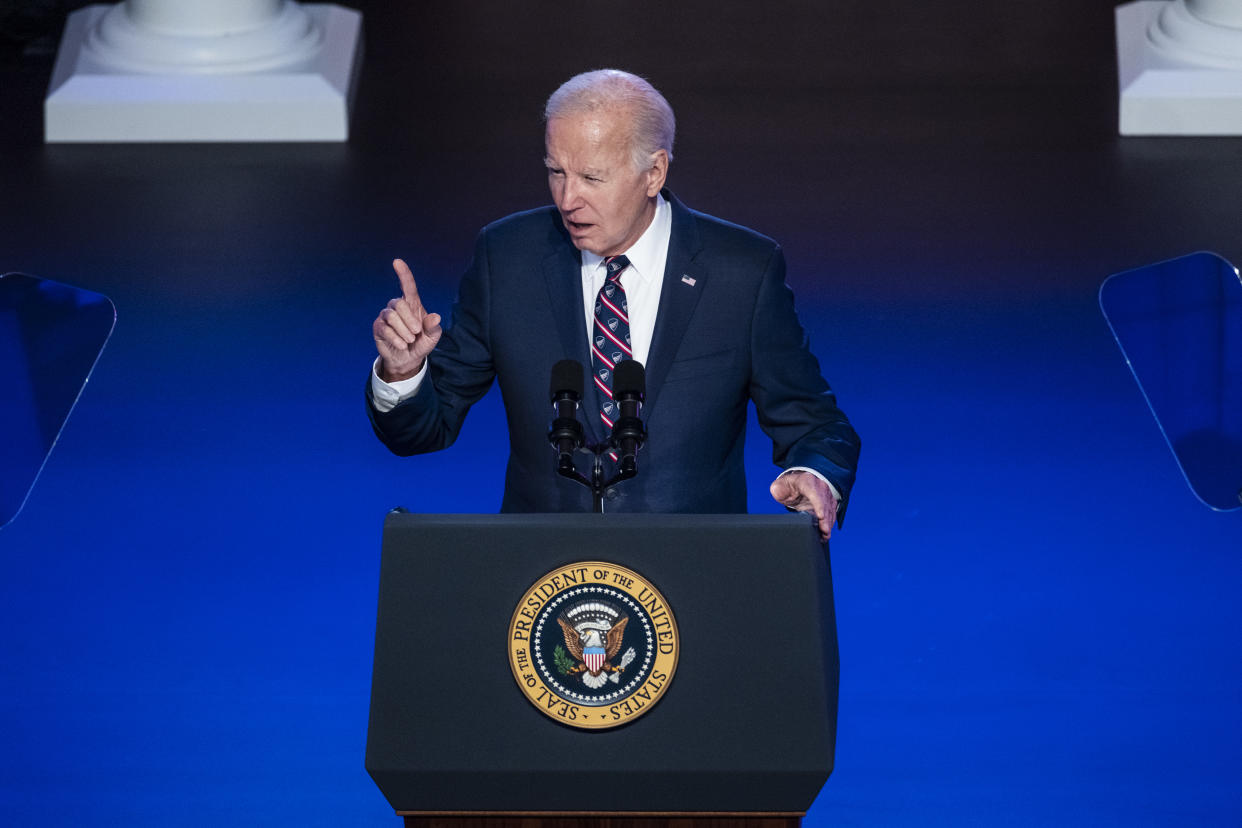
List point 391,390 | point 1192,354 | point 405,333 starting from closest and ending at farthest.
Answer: point 405,333, point 391,390, point 1192,354

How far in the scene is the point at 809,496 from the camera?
2.55 meters

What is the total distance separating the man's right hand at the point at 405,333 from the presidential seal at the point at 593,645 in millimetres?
566

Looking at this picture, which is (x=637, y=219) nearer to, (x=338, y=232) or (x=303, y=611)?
(x=303, y=611)

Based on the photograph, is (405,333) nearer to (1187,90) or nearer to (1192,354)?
(1192,354)

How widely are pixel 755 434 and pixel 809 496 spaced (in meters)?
3.13

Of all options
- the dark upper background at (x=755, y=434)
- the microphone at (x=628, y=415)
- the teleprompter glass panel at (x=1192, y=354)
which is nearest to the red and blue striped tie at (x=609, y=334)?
the microphone at (x=628, y=415)

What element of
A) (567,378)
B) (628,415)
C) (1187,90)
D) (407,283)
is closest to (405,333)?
(407,283)

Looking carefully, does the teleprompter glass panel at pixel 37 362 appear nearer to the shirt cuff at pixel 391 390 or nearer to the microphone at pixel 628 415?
the shirt cuff at pixel 391 390

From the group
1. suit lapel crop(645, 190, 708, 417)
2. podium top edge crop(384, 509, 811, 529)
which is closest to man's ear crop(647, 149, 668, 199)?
suit lapel crop(645, 190, 708, 417)

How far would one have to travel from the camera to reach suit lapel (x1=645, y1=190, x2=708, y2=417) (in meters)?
2.91

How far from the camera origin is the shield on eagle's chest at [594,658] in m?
2.22

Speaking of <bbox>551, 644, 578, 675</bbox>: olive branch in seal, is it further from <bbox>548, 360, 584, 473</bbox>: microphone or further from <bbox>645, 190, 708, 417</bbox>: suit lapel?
<bbox>645, 190, 708, 417</bbox>: suit lapel

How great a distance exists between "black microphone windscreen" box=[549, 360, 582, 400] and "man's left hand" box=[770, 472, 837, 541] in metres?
0.30

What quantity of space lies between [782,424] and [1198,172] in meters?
4.83
